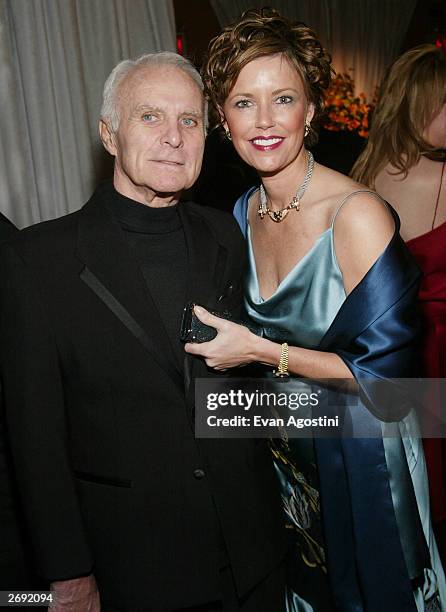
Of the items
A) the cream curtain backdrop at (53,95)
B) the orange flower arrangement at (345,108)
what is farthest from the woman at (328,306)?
the orange flower arrangement at (345,108)

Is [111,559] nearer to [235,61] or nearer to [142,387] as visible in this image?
[142,387]

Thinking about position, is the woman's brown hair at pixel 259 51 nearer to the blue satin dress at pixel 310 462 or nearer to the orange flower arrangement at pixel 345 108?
the blue satin dress at pixel 310 462

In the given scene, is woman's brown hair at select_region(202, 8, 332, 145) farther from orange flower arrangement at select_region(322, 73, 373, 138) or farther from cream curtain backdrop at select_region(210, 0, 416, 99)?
orange flower arrangement at select_region(322, 73, 373, 138)

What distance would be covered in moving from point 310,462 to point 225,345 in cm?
53

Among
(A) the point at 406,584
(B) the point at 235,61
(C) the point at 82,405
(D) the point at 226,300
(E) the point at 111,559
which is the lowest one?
(A) the point at 406,584

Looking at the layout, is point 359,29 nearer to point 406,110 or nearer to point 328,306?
point 406,110

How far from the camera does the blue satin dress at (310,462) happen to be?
1.62 m

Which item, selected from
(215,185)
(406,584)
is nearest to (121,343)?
(406,584)

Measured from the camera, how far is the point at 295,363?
1574 millimetres

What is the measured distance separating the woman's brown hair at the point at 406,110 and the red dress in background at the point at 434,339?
360 millimetres

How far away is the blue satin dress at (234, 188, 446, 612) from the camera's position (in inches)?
A: 63.6

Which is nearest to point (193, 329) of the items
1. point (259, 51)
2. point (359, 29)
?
point (259, 51)

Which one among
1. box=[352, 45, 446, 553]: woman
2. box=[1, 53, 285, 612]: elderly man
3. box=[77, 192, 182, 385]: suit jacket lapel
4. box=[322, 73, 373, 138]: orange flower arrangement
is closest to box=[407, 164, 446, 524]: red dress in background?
box=[352, 45, 446, 553]: woman

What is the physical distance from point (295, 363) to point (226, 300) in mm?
256
